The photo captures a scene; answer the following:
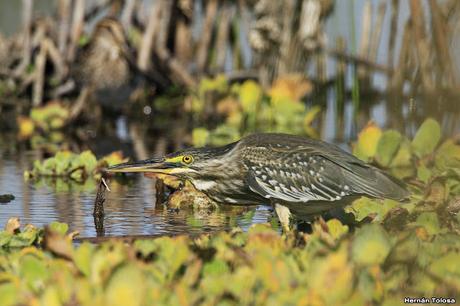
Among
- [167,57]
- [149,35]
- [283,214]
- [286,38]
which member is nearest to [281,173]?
[283,214]

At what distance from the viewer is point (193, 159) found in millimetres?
6496

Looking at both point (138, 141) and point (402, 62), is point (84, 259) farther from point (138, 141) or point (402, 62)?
point (138, 141)

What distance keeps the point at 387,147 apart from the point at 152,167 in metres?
2.20

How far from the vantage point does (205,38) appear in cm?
1363

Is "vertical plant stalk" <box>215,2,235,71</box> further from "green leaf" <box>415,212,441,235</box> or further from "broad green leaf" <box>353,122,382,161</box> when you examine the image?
"green leaf" <box>415,212,441,235</box>

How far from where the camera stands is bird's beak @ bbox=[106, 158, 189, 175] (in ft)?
20.8

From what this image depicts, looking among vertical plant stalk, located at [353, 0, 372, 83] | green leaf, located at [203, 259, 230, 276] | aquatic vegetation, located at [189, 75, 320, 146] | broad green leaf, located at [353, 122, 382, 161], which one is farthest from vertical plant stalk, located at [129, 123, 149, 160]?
green leaf, located at [203, 259, 230, 276]

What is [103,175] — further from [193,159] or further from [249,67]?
[249,67]

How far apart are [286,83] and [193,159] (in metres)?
5.79

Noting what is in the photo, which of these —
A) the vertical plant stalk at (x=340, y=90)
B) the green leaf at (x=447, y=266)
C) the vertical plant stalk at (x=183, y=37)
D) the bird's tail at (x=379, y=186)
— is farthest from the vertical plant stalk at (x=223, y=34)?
the green leaf at (x=447, y=266)

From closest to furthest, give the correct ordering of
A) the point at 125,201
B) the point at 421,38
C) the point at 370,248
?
the point at 370,248, the point at 125,201, the point at 421,38

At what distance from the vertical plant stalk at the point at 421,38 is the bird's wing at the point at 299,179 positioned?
176 cm

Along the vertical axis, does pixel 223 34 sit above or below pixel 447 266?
above

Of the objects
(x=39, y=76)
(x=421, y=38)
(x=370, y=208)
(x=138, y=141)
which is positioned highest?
(x=421, y=38)
